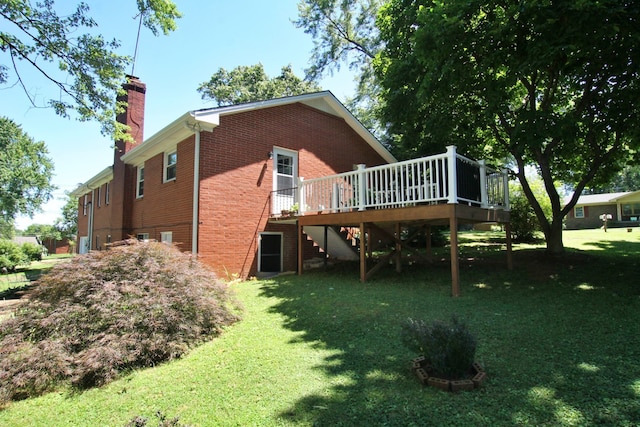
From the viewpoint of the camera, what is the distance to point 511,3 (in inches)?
281

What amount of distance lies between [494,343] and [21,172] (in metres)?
44.1

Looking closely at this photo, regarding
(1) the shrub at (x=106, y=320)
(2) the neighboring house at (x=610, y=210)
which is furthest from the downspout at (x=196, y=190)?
(2) the neighboring house at (x=610, y=210)

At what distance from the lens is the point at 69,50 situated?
8.38m

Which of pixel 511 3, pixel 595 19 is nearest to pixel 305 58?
pixel 511 3

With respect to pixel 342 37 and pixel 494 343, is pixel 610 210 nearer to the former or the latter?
pixel 342 37

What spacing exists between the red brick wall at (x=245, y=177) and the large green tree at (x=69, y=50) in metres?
2.79

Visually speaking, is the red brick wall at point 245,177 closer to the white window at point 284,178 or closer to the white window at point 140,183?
the white window at point 284,178

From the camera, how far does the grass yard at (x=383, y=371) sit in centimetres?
295

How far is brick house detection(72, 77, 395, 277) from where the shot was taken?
9773 mm

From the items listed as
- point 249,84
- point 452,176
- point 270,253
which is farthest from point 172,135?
point 249,84

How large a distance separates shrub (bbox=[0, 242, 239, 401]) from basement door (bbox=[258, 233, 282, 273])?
482 centimetres

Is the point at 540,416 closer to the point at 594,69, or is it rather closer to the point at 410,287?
the point at 410,287

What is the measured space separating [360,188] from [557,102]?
23.7ft

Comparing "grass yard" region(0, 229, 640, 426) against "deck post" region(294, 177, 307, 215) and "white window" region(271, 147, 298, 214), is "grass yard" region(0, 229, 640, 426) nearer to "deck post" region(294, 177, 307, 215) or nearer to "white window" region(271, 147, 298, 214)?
"deck post" region(294, 177, 307, 215)
